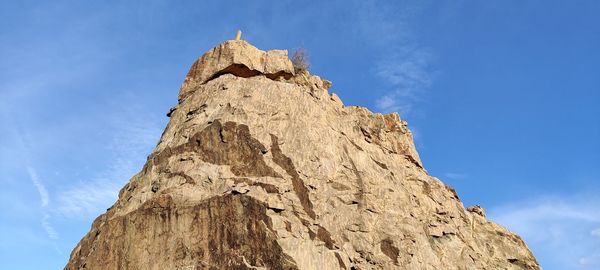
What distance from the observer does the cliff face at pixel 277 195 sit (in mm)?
23531

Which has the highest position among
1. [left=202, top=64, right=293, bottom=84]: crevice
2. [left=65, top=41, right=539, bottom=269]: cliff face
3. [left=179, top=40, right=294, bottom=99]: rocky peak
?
[left=179, top=40, right=294, bottom=99]: rocky peak

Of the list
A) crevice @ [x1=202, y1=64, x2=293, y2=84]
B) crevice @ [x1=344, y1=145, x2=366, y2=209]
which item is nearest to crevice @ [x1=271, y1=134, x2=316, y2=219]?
crevice @ [x1=344, y1=145, x2=366, y2=209]

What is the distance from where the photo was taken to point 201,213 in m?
24.0

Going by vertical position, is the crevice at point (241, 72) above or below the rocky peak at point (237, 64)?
below

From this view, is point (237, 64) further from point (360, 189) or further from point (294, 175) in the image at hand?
point (360, 189)

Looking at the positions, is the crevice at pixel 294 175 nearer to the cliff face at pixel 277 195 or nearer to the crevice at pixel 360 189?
the cliff face at pixel 277 195

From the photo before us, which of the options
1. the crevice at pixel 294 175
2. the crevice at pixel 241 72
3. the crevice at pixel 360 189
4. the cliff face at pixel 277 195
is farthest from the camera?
the crevice at pixel 241 72

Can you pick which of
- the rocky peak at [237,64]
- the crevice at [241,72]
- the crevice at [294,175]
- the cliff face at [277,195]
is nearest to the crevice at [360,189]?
the cliff face at [277,195]

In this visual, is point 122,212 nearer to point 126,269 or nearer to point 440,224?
point 126,269

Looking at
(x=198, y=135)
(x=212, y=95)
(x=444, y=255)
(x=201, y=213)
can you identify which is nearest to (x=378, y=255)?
(x=444, y=255)

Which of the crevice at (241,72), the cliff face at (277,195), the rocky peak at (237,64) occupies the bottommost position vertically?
the cliff face at (277,195)

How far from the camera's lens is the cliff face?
23.5 m

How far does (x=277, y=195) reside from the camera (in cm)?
2492

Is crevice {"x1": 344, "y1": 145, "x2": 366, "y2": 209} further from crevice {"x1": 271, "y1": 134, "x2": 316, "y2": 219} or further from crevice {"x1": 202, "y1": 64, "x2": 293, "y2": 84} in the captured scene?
crevice {"x1": 202, "y1": 64, "x2": 293, "y2": 84}
